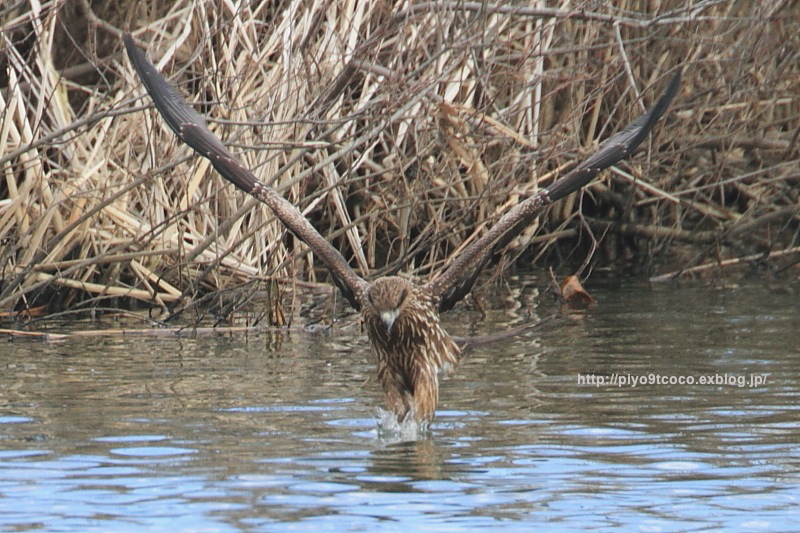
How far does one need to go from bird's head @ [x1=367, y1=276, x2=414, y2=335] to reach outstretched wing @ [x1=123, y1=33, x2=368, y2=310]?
0.28 m

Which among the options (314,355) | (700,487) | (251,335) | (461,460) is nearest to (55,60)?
(251,335)

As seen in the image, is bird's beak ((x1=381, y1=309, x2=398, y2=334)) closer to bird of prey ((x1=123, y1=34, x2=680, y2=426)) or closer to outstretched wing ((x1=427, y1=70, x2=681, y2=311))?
bird of prey ((x1=123, y1=34, x2=680, y2=426))

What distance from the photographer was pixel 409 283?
7.09 metres

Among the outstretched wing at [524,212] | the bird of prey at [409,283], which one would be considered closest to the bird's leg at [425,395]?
the bird of prey at [409,283]

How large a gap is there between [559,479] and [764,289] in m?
6.87

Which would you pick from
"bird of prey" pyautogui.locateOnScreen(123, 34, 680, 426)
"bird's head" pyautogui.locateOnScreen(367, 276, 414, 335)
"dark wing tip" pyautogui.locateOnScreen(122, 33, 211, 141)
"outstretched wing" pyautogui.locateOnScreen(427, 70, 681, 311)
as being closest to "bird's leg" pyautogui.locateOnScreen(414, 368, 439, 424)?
"bird of prey" pyautogui.locateOnScreen(123, 34, 680, 426)

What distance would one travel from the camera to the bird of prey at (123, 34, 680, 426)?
275 inches

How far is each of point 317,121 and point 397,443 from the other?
2.35 m

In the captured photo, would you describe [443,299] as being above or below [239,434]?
above

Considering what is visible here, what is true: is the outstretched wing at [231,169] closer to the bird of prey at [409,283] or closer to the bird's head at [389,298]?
the bird of prey at [409,283]

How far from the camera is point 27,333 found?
9.32 meters

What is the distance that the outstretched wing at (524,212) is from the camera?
7.14 meters

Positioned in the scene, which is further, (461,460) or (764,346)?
(764,346)

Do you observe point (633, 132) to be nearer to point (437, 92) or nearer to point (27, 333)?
point (437, 92)
